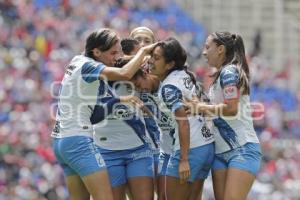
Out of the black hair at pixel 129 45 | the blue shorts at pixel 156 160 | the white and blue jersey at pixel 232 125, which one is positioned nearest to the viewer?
the white and blue jersey at pixel 232 125

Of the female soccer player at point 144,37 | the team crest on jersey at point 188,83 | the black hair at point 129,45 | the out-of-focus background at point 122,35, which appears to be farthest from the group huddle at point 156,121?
the out-of-focus background at point 122,35

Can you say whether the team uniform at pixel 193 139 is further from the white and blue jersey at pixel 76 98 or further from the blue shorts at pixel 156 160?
the white and blue jersey at pixel 76 98

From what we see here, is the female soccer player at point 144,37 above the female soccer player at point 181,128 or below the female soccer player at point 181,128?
above

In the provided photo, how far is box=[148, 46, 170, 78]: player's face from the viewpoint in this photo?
7.96m

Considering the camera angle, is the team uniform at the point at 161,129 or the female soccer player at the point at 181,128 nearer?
the female soccer player at the point at 181,128

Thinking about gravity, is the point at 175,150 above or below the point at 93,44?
below

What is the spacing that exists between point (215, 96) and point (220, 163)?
60cm

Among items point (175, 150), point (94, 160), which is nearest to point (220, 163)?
point (175, 150)

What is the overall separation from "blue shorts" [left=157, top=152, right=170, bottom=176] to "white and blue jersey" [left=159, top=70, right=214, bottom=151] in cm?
23

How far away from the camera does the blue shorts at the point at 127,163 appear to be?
8.27 metres

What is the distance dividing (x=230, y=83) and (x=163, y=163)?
108 cm

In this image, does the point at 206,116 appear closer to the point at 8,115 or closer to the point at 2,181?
the point at 2,181

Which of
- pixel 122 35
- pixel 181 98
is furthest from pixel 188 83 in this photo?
pixel 122 35

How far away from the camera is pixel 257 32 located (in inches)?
870
